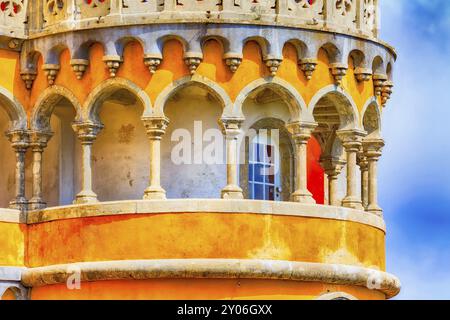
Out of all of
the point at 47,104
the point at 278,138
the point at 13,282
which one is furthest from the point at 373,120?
the point at 13,282

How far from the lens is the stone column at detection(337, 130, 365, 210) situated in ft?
166

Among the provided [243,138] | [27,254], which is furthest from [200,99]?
[27,254]

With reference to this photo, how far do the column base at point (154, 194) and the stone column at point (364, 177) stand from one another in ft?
15.9

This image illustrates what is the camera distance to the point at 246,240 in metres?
48.6

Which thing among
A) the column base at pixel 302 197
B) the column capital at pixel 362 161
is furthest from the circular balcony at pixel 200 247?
the column capital at pixel 362 161

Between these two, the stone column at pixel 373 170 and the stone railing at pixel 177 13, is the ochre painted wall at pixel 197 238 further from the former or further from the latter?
the stone railing at pixel 177 13

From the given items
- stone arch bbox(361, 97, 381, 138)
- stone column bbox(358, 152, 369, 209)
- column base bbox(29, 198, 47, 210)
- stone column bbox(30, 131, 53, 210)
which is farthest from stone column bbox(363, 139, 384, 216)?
column base bbox(29, 198, 47, 210)

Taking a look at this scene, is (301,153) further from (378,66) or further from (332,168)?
(332,168)

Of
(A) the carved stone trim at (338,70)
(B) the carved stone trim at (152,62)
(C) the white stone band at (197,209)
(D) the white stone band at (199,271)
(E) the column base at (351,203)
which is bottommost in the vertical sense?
(D) the white stone band at (199,271)

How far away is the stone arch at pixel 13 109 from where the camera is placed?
5022 cm

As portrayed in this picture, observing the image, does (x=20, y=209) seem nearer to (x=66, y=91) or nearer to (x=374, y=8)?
(x=66, y=91)

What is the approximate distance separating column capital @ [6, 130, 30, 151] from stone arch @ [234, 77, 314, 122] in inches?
155

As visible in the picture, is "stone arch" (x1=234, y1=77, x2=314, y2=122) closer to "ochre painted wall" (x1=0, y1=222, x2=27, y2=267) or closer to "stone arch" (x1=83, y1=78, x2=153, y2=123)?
"stone arch" (x1=83, y1=78, x2=153, y2=123)

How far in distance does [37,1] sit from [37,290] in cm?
520
